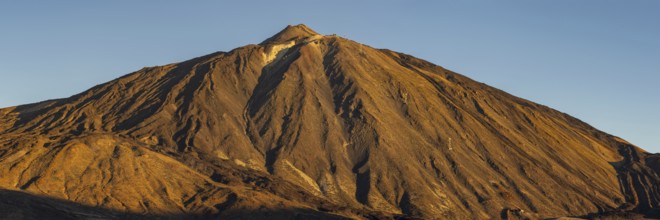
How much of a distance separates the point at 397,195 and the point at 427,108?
34089mm

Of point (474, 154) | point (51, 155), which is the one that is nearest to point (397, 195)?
point (474, 154)

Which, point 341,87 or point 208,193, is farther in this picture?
point 341,87

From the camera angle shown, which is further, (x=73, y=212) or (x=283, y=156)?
(x=283, y=156)

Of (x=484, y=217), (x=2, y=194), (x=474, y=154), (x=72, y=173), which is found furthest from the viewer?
(x=474, y=154)

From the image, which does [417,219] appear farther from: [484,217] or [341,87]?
[341,87]

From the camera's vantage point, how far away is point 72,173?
14350 cm

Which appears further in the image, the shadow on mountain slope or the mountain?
the mountain

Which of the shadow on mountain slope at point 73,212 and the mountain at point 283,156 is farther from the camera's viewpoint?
the mountain at point 283,156

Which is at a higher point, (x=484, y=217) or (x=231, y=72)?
(x=231, y=72)

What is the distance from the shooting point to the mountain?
143500mm

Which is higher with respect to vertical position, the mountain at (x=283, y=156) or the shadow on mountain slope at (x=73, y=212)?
the mountain at (x=283, y=156)

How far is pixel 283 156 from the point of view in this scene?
16862 cm

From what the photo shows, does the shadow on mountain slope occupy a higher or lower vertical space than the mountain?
lower

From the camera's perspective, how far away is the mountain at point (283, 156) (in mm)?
143500
